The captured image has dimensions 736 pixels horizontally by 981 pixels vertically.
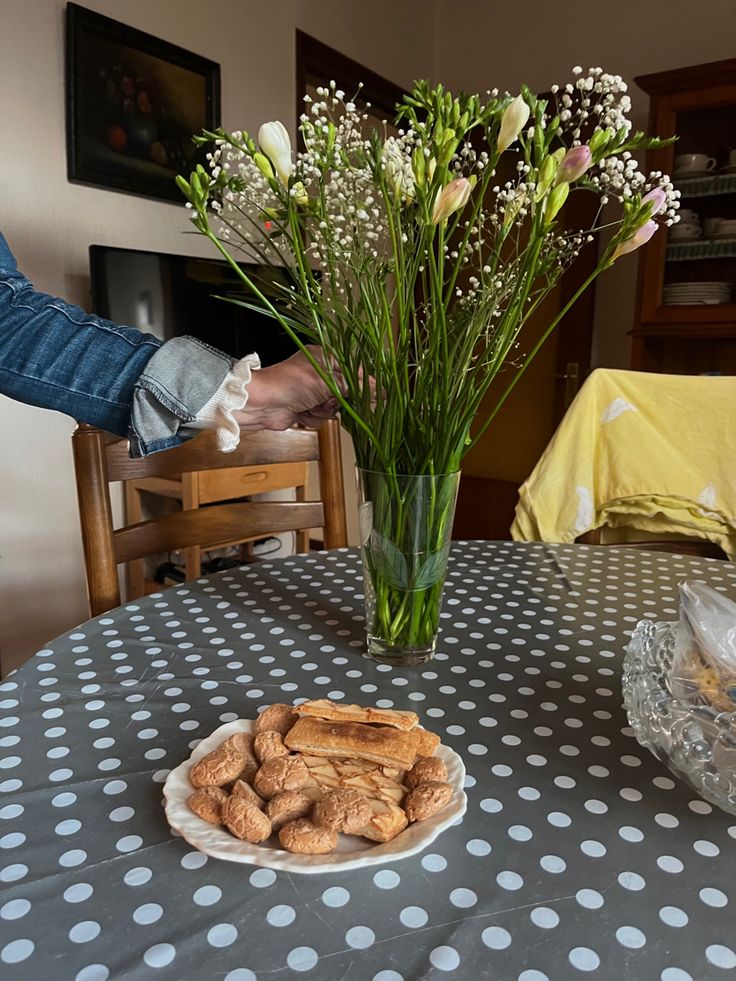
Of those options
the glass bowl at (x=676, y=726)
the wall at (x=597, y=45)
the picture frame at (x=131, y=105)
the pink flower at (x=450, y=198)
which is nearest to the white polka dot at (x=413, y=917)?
the glass bowl at (x=676, y=726)

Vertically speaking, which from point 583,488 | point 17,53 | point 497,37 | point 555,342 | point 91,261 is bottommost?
point 583,488

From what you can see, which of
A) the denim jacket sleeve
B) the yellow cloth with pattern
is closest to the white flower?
the denim jacket sleeve

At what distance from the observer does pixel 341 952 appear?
42 centimetres

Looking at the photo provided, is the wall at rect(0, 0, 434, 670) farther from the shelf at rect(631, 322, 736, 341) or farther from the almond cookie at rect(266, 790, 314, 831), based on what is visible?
the almond cookie at rect(266, 790, 314, 831)

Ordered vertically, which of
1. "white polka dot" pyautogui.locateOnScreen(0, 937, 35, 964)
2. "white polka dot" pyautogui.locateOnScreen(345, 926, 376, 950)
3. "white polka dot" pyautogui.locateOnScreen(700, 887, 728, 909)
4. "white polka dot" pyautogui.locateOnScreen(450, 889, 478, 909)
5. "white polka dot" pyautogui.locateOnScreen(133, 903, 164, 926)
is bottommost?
"white polka dot" pyautogui.locateOnScreen(700, 887, 728, 909)

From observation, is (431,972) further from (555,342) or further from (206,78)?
(555,342)

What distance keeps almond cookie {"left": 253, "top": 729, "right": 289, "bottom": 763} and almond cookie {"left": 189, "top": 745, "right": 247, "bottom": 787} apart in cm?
1

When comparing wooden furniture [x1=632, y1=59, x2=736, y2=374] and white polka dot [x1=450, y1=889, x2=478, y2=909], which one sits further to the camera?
wooden furniture [x1=632, y1=59, x2=736, y2=374]

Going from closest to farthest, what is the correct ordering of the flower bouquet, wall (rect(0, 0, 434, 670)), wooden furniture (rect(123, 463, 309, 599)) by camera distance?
the flower bouquet < wall (rect(0, 0, 434, 670)) < wooden furniture (rect(123, 463, 309, 599))

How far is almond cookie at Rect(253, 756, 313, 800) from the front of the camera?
524 mm

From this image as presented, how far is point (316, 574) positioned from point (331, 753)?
1.70ft

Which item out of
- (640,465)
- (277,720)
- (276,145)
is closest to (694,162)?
(640,465)

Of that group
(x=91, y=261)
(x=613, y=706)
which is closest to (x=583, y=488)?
(x=613, y=706)

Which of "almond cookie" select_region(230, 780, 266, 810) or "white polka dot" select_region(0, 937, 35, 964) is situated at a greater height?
"almond cookie" select_region(230, 780, 266, 810)
